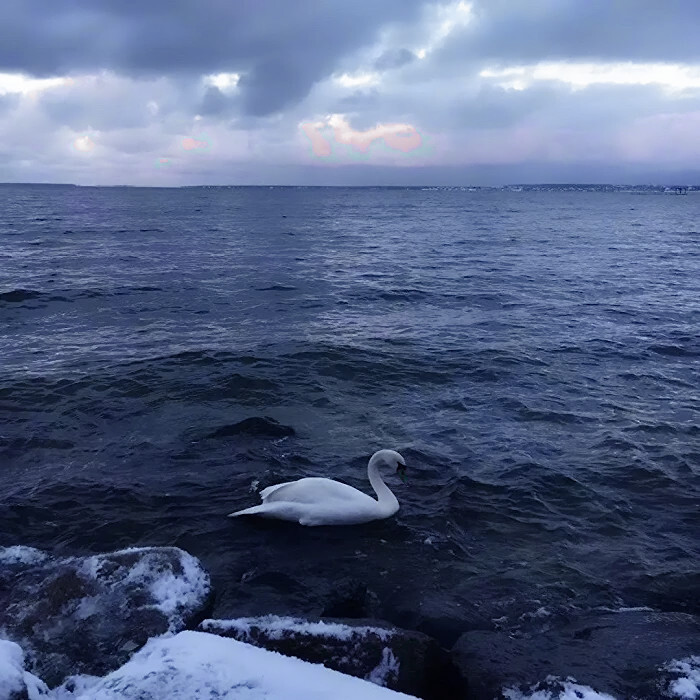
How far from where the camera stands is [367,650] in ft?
17.9

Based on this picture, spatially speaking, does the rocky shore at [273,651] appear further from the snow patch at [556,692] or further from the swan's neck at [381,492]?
the swan's neck at [381,492]

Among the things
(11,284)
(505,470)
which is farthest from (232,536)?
(11,284)

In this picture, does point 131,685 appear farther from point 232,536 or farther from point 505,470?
point 505,470

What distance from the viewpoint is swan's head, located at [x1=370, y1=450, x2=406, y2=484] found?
30.4 feet

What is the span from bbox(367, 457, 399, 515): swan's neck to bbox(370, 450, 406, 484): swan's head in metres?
0.05

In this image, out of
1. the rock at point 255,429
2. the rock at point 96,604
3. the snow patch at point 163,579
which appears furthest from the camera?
the rock at point 255,429

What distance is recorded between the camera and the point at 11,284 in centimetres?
2578

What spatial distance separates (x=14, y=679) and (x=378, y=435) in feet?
26.2

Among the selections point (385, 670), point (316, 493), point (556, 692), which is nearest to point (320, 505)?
point (316, 493)

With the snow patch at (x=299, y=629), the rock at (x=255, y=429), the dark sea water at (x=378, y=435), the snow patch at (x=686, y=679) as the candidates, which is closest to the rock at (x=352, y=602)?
the dark sea water at (x=378, y=435)

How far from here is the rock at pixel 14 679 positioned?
13.8ft

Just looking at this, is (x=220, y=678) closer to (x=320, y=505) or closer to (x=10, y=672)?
(x=10, y=672)

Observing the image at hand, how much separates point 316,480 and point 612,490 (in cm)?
479

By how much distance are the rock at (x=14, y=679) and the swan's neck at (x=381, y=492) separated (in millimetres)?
5007
